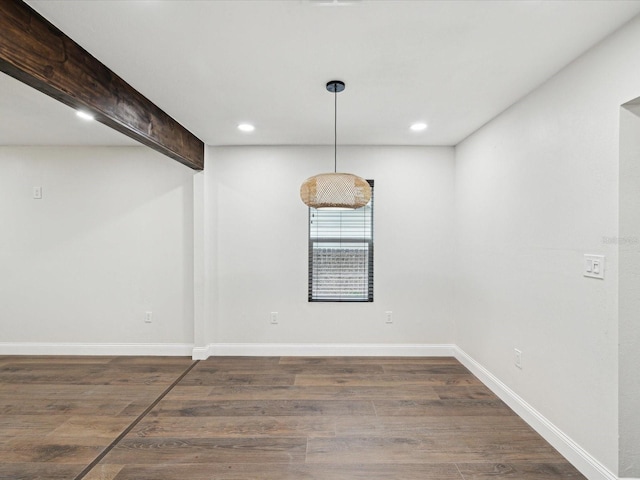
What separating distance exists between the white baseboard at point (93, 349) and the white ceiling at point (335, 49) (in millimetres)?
2660

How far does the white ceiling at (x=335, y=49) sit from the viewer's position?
1.55 metres

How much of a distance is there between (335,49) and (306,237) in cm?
226

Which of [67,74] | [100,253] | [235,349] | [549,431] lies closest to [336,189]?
[67,74]

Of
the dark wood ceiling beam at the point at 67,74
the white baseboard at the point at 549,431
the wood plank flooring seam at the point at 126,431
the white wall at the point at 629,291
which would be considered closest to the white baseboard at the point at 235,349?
the wood plank flooring seam at the point at 126,431

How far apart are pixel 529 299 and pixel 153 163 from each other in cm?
406

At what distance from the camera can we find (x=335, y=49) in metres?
1.86

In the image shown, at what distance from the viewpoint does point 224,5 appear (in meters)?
1.53

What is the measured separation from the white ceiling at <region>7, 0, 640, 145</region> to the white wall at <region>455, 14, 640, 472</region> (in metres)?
0.20

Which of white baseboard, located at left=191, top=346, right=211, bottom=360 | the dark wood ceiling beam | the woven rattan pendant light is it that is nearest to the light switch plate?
the woven rattan pendant light

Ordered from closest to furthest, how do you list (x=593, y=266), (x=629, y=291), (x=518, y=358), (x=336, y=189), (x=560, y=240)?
(x=629, y=291)
(x=593, y=266)
(x=560, y=240)
(x=336, y=189)
(x=518, y=358)

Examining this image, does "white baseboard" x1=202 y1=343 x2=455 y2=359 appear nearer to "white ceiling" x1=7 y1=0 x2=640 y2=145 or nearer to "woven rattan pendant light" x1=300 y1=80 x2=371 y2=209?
"woven rattan pendant light" x1=300 y1=80 x2=371 y2=209

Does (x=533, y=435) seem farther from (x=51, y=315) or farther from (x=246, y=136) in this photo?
(x=51, y=315)

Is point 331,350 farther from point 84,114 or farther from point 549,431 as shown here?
point 84,114

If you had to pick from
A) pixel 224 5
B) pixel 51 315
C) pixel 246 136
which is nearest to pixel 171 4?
pixel 224 5
